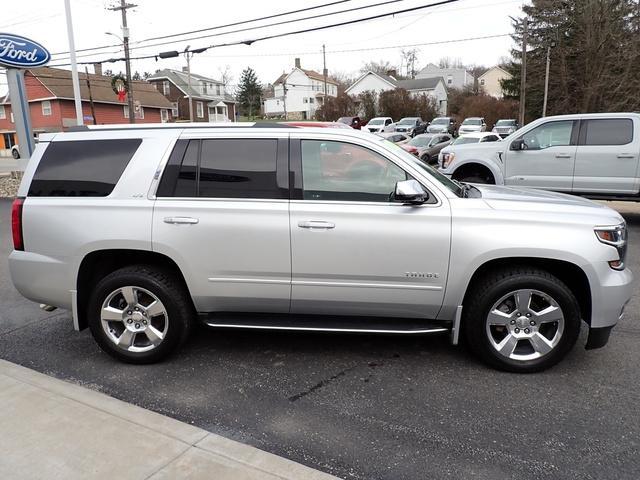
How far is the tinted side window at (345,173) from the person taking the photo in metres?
3.82

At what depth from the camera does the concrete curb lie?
8.79 ft

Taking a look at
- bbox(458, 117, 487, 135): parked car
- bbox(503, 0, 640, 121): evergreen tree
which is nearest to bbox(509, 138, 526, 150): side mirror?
bbox(458, 117, 487, 135): parked car

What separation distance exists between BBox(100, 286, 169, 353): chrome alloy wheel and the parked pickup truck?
24.3 feet

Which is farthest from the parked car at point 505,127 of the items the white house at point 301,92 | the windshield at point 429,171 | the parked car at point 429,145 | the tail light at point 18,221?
the white house at point 301,92

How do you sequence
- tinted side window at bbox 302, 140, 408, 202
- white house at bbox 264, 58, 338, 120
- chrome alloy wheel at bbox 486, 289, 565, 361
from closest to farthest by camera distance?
chrome alloy wheel at bbox 486, 289, 565, 361
tinted side window at bbox 302, 140, 408, 202
white house at bbox 264, 58, 338, 120

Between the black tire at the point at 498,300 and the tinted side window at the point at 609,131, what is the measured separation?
663cm

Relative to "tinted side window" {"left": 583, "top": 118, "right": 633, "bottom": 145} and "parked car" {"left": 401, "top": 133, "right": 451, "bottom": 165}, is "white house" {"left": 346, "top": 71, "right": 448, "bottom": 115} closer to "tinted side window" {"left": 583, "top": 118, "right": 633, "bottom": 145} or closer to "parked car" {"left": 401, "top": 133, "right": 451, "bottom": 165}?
"parked car" {"left": 401, "top": 133, "right": 451, "bottom": 165}

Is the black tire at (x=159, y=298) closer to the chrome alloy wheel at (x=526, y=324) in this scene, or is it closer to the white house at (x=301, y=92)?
the chrome alloy wheel at (x=526, y=324)

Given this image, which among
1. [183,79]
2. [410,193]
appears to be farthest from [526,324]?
[183,79]

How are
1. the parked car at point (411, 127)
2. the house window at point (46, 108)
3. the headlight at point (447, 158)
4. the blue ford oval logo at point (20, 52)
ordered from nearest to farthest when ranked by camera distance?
the headlight at point (447, 158) < the blue ford oval logo at point (20, 52) < the parked car at point (411, 127) < the house window at point (46, 108)

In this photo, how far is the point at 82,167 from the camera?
4.09 meters

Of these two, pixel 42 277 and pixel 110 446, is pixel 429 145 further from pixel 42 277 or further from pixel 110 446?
pixel 110 446

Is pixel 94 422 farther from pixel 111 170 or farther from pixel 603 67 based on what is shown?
pixel 603 67

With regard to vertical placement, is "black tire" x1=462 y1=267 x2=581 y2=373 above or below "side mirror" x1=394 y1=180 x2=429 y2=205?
below
